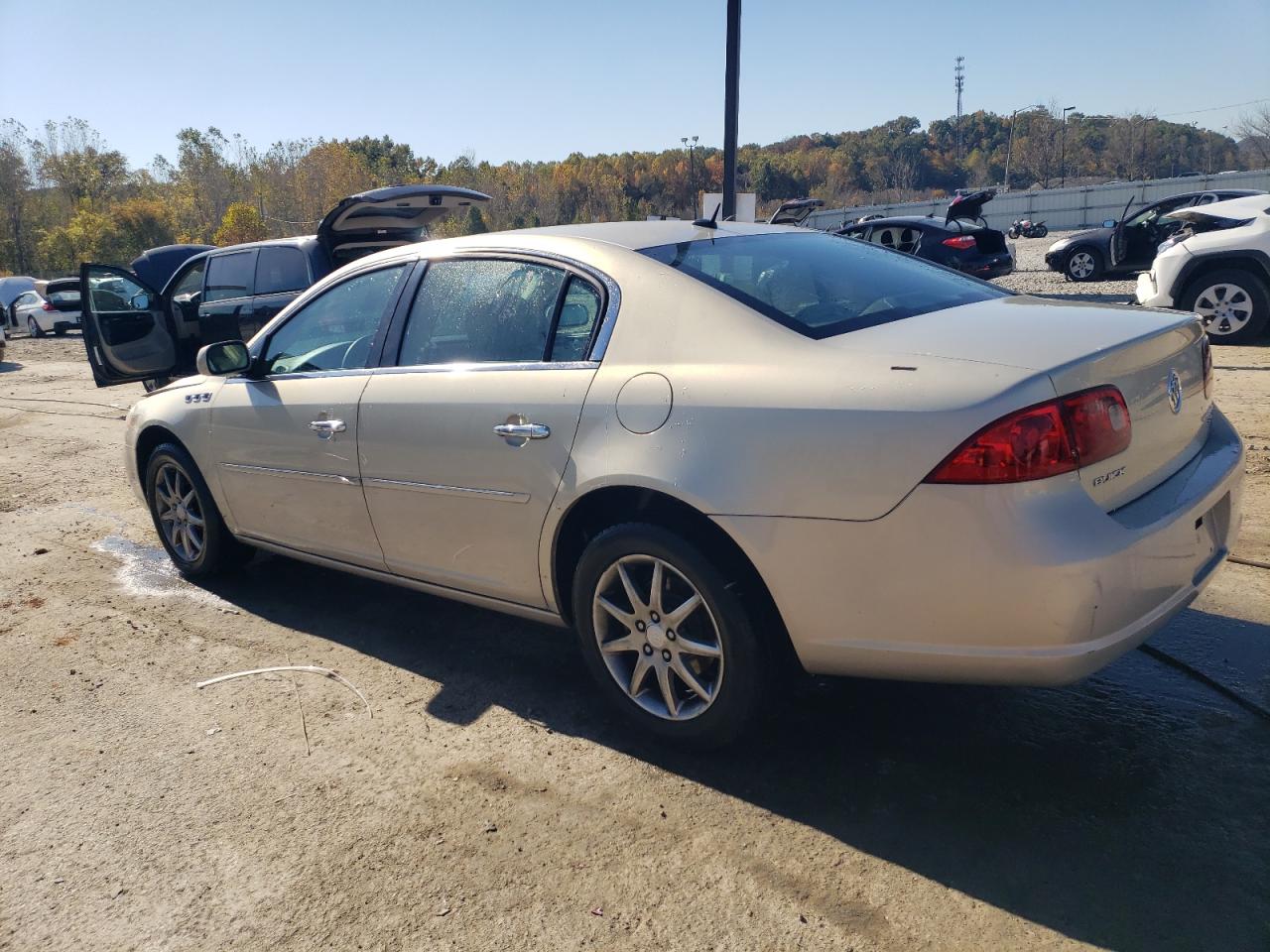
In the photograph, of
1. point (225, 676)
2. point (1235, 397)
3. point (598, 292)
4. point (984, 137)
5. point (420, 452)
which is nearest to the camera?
point (598, 292)

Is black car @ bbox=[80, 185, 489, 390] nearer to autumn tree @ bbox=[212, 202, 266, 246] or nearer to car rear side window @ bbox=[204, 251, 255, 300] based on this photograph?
car rear side window @ bbox=[204, 251, 255, 300]

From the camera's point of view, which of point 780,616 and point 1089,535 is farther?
point 780,616

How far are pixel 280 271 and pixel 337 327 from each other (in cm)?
570

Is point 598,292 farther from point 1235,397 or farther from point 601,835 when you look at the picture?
point 1235,397

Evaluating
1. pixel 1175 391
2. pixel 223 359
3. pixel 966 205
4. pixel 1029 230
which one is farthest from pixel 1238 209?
pixel 1029 230

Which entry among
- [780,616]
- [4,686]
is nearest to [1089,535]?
[780,616]

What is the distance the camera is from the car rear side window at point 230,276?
9617 millimetres

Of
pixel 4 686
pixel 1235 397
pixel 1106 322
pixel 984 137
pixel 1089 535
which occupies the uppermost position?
pixel 984 137

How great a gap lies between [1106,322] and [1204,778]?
1322mm

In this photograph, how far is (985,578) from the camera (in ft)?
7.63

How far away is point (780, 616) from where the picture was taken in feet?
8.90

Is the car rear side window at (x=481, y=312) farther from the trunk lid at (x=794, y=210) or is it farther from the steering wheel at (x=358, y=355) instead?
the trunk lid at (x=794, y=210)

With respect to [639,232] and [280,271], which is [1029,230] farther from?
[639,232]

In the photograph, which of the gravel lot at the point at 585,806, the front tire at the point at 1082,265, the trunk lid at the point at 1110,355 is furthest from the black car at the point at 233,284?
the front tire at the point at 1082,265
